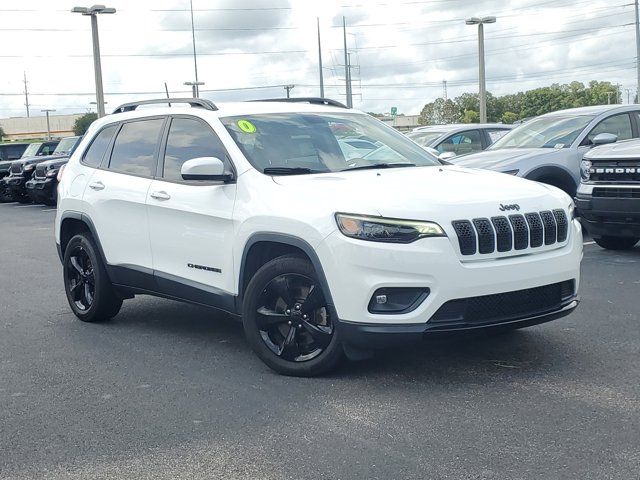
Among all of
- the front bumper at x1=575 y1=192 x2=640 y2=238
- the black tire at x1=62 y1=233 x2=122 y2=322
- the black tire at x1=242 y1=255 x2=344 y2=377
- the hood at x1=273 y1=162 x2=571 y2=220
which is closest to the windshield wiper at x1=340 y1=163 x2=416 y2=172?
the hood at x1=273 y1=162 x2=571 y2=220

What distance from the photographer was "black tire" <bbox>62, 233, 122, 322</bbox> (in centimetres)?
705

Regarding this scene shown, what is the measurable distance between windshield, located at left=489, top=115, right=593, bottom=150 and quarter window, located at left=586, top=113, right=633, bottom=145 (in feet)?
0.62

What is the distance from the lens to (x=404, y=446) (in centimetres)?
413

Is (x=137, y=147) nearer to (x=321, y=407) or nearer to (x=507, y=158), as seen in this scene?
(x=321, y=407)

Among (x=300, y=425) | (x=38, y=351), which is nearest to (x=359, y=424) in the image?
(x=300, y=425)

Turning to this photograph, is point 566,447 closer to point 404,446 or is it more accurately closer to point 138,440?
point 404,446

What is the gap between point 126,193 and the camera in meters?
6.64

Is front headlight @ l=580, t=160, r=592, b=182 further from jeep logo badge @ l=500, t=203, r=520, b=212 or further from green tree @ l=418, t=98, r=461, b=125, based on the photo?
green tree @ l=418, t=98, r=461, b=125

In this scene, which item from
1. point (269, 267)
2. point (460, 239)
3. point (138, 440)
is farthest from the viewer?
point (269, 267)

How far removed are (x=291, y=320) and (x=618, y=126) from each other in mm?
7873

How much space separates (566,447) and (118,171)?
13.8 feet

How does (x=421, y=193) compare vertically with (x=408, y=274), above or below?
above

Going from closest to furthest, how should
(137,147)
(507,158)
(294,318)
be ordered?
(294,318) < (137,147) < (507,158)

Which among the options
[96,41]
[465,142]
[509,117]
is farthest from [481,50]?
[509,117]
